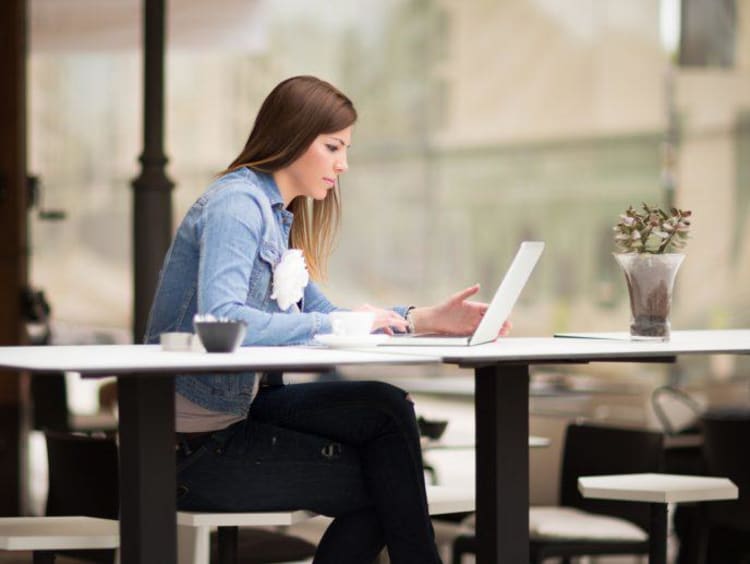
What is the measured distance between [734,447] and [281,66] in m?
7.15

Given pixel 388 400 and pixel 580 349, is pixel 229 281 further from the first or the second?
pixel 580 349

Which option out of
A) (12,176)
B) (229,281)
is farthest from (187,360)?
(12,176)

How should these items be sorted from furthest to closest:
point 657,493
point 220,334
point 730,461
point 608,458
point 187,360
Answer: point 730,461 < point 608,458 < point 657,493 < point 220,334 < point 187,360

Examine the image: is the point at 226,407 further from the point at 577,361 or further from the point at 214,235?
the point at 577,361

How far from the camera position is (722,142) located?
9.16 meters

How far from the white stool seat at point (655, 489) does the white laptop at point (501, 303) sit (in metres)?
0.50

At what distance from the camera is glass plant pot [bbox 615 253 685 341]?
295cm

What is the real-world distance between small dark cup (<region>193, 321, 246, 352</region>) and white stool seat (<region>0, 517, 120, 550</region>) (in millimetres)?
394

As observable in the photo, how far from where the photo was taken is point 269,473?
2.61 meters

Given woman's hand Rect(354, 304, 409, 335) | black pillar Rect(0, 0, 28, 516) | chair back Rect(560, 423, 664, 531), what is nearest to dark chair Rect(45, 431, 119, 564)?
woman's hand Rect(354, 304, 409, 335)

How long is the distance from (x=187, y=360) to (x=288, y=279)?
56 centimetres

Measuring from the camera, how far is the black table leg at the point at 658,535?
119 inches

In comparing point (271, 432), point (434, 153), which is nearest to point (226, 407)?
point (271, 432)

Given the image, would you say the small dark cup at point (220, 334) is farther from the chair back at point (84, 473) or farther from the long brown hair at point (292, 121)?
the long brown hair at point (292, 121)
